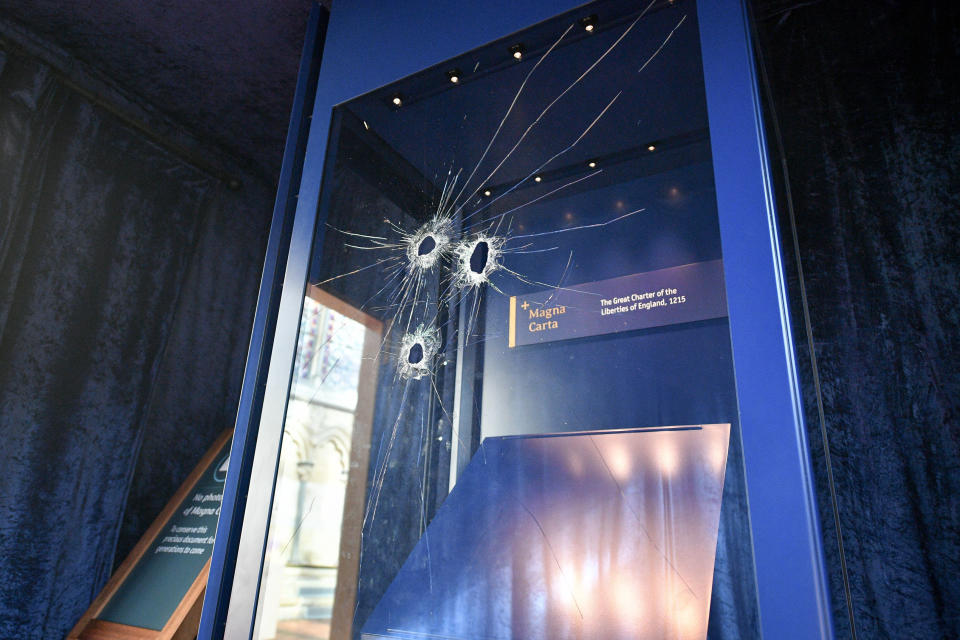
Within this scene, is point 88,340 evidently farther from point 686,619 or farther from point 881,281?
point 881,281

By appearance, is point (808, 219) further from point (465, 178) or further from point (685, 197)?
point (465, 178)

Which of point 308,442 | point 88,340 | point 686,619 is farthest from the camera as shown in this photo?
point 88,340

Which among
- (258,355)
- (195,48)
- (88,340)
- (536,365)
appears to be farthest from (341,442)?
(195,48)

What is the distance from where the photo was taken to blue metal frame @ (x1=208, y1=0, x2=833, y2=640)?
36.7 inches

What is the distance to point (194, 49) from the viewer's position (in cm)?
257

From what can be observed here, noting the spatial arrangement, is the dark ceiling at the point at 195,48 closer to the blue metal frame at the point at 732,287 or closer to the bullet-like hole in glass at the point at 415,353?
the blue metal frame at the point at 732,287

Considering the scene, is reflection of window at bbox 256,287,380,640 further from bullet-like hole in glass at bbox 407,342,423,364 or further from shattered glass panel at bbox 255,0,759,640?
bullet-like hole in glass at bbox 407,342,423,364

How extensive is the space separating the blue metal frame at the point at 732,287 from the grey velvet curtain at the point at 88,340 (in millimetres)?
1220

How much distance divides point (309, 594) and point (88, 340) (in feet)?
6.10

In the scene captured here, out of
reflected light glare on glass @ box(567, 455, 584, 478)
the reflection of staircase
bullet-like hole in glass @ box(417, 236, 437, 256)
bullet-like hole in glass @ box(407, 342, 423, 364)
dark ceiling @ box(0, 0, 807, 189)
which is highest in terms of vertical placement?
dark ceiling @ box(0, 0, 807, 189)

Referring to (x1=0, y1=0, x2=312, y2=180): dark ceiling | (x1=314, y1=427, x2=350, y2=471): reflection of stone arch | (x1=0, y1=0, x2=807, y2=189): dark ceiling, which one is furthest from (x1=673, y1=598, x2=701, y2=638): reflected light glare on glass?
(x1=0, y1=0, x2=312, y2=180): dark ceiling

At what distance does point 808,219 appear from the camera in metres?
2.02

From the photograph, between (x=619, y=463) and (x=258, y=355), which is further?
(x=258, y=355)

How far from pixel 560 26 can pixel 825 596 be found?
1.34 m
